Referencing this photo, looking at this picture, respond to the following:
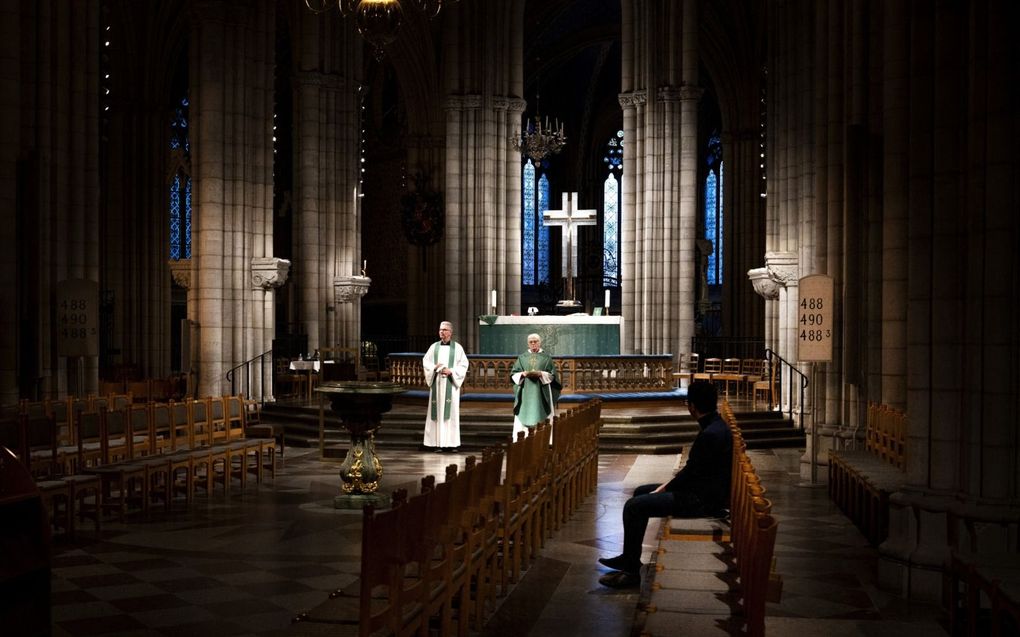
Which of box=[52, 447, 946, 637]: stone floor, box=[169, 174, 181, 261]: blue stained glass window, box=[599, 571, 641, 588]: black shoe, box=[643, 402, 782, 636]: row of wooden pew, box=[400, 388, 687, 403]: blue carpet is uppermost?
box=[169, 174, 181, 261]: blue stained glass window

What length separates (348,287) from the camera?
83.6 ft

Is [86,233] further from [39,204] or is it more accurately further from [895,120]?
[895,120]

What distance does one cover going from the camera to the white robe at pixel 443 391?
49.0ft

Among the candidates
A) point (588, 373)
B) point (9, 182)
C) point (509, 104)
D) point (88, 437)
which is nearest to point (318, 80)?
point (509, 104)

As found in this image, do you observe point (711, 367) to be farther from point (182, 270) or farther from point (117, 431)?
point (117, 431)

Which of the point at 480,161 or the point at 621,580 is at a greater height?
the point at 480,161

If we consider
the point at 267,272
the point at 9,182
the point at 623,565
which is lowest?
the point at 623,565

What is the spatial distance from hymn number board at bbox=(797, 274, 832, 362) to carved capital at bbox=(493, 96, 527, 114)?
631 inches

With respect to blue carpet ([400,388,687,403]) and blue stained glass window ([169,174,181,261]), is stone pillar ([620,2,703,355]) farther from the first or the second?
blue stained glass window ([169,174,181,261])

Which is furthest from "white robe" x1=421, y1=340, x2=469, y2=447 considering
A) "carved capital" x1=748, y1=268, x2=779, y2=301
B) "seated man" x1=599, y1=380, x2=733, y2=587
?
"carved capital" x1=748, y1=268, x2=779, y2=301

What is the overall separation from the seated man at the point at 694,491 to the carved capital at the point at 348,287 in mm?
18673

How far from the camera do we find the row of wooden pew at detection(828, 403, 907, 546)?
876 centimetres

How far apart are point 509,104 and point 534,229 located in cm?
1933

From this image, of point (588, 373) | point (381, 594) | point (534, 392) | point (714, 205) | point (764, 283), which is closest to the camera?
point (381, 594)
